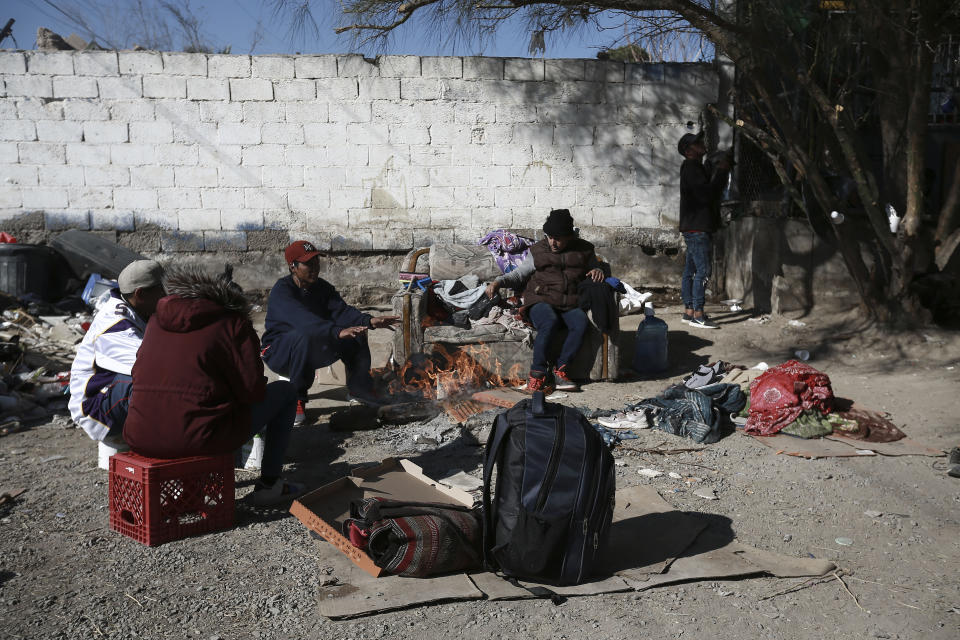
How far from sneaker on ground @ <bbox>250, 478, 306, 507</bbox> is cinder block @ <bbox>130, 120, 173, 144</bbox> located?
261 inches

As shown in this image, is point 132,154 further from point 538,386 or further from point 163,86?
point 538,386

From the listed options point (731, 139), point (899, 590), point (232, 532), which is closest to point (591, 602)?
point (899, 590)

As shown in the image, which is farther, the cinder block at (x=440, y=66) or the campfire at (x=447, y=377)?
the cinder block at (x=440, y=66)

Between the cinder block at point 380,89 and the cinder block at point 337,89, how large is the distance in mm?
135

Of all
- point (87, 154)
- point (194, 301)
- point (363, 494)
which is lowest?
point (363, 494)

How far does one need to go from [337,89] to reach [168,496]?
275 inches

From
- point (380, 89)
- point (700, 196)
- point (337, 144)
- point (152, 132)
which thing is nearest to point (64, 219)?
point (152, 132)

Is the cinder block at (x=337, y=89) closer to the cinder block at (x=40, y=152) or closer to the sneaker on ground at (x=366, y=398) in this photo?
the cinder block at (x=40, y=152)

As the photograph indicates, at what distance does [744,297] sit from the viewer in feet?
31.4

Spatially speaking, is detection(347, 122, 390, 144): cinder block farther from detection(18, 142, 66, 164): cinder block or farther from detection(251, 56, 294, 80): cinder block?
detection(18, 142, 66, 164): cinder block

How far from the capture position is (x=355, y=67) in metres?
9.70

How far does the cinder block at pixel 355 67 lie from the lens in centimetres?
967

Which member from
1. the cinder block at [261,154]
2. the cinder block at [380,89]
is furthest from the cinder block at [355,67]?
the cinder block at [261,154]

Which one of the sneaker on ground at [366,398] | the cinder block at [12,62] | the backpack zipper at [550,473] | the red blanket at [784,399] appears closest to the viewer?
the backpack zipper at [550,473]
